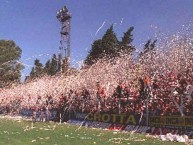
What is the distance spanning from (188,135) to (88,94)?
1414 centimetres

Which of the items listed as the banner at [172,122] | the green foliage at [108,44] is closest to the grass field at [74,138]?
the banner at [172,122]

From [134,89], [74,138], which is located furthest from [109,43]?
[74,138]

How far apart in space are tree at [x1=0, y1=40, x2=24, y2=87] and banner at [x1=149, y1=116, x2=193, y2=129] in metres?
83.3

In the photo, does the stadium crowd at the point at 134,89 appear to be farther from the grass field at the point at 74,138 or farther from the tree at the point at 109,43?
the tree at the point at 109,43

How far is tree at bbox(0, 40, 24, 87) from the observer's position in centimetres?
11094

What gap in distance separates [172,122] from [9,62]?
91716mm

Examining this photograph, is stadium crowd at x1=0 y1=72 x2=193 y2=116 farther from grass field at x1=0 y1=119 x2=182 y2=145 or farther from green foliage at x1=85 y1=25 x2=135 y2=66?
green foliage at x1=85 y1=25 x2=135 y2=66

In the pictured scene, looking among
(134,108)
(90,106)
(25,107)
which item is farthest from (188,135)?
(25,107)

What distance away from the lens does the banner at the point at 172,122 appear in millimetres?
23523

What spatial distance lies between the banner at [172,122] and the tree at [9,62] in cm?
8327

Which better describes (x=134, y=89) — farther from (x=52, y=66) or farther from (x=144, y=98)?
(x=52, y=66)

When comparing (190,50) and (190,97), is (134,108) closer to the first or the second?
(190,97)

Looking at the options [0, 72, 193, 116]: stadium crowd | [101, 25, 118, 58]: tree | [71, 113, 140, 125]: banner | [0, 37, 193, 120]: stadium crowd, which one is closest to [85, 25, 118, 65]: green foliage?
[101, 25, 118, 58]: tree

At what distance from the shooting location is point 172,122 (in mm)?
24750
